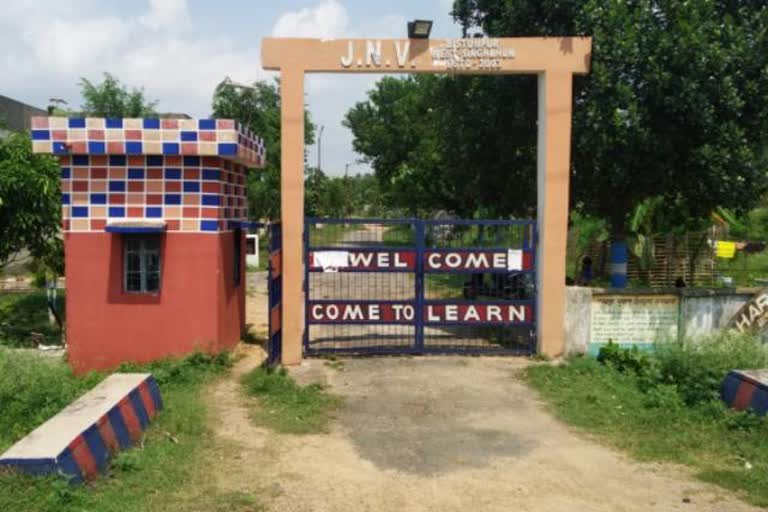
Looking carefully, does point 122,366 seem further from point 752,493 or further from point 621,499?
point 752,493

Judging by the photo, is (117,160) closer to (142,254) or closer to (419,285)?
(142,254)

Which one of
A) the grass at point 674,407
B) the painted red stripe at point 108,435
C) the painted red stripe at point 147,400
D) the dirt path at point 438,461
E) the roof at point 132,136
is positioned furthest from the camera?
the roof at point 132,136

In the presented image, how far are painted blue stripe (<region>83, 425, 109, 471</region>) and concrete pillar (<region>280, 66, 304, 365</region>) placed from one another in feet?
13.5

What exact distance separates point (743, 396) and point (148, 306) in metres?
7.32

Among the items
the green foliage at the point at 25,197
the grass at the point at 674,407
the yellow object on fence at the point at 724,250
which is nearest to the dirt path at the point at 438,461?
the grass at the point at 674,407

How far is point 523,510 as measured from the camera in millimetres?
5152

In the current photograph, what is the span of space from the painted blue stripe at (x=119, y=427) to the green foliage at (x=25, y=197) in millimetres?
8111

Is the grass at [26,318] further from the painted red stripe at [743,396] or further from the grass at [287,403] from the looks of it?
the painted red stripe at [743,396]

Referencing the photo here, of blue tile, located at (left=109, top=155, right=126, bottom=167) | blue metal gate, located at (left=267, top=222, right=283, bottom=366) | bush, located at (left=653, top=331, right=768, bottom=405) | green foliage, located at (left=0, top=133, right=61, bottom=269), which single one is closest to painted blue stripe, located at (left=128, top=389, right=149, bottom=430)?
blue metal gate, located at (left=267, top=222, right=283, bottom=366)

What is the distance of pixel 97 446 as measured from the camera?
5.52m

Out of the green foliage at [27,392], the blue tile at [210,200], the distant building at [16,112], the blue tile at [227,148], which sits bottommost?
the green foliage at [27,392]

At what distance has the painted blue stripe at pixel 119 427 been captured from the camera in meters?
5.97

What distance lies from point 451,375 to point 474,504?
389 cm

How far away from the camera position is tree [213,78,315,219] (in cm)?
2964
